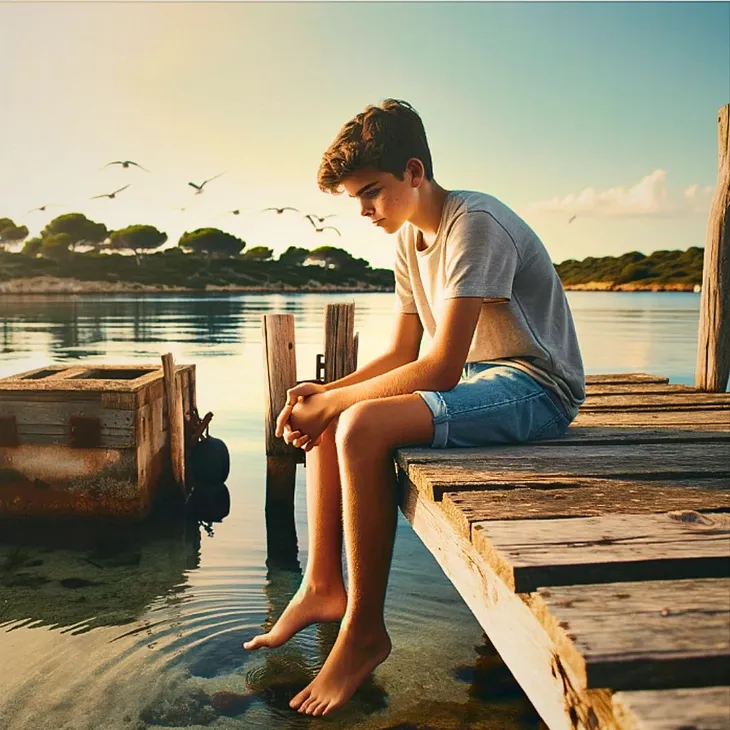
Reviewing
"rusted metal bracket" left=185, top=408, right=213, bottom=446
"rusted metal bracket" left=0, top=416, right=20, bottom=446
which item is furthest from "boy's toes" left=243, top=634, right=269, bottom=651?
"rusted metal bracket" left=185, top=408, right=213, bottom=446

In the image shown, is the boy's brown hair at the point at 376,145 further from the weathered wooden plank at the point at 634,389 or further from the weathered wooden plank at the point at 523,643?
the weathered wooden plank at the point at 634,389

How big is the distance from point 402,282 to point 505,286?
2.84 ft

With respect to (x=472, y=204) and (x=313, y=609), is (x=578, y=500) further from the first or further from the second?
(x=313, y=609)

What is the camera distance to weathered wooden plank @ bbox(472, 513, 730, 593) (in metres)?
1.80

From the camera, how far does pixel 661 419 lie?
4.31m

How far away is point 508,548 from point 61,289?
96.6 meters

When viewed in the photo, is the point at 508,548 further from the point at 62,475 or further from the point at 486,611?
the point at 62,475

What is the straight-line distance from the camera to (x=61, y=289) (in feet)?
300

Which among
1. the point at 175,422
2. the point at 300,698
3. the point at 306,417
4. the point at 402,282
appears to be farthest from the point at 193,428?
the point at 300,698

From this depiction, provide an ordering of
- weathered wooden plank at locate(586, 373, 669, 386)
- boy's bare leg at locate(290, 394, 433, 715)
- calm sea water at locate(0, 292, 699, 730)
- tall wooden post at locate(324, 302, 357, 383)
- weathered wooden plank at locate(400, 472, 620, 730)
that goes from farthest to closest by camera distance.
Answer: tall wooden post at locate(324, 302, 357, 383) → weathered wooden plank at locate(586, 373, 669, 386) → calm sea water at locate(0, 292, 699, 730) → boy's bare leg at locate(290, 394, 433, 715) → weathered wooden plank at locate(400, 472, 620, 730)

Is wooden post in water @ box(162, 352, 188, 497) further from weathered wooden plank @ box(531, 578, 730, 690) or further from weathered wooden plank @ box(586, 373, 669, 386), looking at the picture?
weathered wooden plank @ box(531, 578, 730, 690)

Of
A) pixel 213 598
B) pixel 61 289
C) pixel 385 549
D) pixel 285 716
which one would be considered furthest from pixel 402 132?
pixel 61 289

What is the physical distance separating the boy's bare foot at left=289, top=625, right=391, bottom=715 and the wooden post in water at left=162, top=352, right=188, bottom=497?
4028mm

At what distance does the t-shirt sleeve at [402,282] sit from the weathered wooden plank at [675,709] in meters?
2.58
